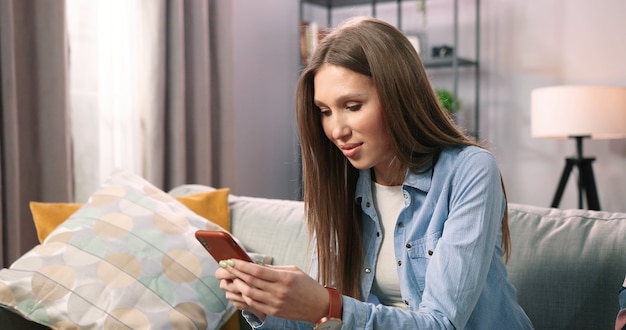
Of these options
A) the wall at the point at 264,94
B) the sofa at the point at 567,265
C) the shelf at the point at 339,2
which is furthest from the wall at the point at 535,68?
the sofa at the point at 567,265

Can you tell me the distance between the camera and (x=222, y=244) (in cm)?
115

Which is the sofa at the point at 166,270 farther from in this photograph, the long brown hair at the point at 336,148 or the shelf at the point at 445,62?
the shelf at the point at 445,62

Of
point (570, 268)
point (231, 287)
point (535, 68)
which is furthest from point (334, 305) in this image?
point (535, 68)

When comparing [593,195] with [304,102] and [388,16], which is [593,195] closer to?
[388,16]

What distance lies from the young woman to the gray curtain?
1.90 meters

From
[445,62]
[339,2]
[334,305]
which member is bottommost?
[334,305]

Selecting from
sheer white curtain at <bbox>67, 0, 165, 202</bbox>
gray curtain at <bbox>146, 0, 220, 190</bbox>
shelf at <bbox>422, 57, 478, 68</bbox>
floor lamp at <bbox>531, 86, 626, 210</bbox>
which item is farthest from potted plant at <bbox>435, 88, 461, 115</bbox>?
sheer white curtain at <bbox>67, 0, 165, 202</bbox>

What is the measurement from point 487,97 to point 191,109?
1.79 m

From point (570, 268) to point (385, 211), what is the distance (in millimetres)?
414

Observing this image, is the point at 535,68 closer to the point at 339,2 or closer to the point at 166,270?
the point at 339,2

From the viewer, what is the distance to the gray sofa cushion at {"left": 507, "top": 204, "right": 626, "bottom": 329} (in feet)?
5.00

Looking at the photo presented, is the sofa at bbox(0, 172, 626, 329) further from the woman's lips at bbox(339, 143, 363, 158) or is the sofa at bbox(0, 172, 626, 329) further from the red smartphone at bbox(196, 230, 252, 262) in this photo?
the red smartphone at bbox(196, 230, 252, 262)

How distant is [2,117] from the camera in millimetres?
2512

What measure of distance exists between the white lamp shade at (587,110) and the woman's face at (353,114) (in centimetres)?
238
